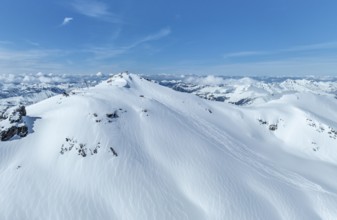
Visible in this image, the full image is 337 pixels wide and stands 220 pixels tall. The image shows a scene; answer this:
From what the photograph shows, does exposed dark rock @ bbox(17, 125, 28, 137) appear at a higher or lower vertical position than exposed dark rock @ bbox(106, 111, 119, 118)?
higher

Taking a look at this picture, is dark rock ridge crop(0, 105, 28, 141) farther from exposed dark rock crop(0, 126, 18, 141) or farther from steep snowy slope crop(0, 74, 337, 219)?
steep snowy slope crop(0, 74, 337, 219)

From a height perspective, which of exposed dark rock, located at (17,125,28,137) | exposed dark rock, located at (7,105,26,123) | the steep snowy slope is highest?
exposed dark rock, located at (7,105,26,123)

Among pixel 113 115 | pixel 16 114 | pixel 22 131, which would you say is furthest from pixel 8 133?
pixel 113 115

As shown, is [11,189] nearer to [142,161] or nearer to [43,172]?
[43,172]

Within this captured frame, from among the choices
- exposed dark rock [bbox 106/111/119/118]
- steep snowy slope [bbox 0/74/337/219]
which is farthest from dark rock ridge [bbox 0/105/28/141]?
exposed dark rock [bbox 106/111/119/118]

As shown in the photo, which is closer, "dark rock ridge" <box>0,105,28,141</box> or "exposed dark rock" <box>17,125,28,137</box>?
"dark rock ridge" <box>0,105,28,141</box>

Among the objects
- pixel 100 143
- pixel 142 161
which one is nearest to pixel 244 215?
pixel 142 161

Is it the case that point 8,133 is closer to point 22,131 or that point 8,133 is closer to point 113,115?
point 22,131

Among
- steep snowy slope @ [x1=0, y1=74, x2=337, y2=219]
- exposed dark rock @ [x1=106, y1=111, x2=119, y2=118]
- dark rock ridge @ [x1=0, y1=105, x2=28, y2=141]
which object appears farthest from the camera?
exposed dark rock @ [x1=106, y1=111, x2=119, y2=118]
